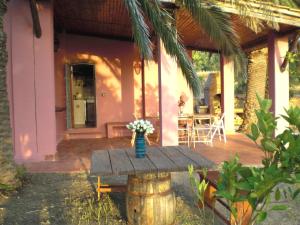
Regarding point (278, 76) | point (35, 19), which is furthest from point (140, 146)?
point (278, 76)

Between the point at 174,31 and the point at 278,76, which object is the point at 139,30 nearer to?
the point at 174,31

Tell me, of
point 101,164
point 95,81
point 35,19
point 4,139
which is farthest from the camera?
point 95,81

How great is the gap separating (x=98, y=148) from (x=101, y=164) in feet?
16.7

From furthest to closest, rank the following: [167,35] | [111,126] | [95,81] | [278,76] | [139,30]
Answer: [95,81], [111,126], [278,76], [167,35], [139,30]

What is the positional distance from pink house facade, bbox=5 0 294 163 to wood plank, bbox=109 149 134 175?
4.17 ft

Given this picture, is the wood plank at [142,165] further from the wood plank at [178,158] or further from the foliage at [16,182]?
the foliage at [16,182]

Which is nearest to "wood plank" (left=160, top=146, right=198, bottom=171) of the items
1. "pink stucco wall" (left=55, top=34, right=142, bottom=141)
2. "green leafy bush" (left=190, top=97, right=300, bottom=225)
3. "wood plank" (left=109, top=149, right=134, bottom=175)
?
"wood plank" (left=109, top=149, right=134, bottom=175)

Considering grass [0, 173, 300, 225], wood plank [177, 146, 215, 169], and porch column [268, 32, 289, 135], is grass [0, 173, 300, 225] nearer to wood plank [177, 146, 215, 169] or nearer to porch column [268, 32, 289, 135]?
wood plank [177, 146, 215, 169]

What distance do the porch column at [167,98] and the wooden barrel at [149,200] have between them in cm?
374

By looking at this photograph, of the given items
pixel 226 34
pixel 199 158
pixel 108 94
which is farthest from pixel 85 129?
pixel 199 158

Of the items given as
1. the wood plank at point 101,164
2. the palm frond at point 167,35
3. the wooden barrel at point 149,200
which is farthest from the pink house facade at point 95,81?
the wooden barrel at point 149,200

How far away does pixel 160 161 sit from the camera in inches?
150

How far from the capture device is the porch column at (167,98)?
742 centimetres

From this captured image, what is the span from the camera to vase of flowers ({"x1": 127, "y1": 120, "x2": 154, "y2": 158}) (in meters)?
3.93
